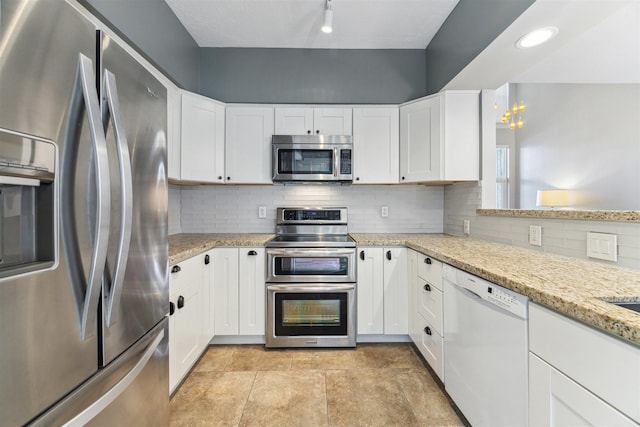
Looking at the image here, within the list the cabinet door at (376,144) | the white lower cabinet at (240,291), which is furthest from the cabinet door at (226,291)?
the cabinet door at (376,144)

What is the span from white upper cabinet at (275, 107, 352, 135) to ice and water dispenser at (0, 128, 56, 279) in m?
2.11

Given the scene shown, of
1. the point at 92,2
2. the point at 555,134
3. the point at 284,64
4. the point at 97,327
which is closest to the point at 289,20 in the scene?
the point at 284,64

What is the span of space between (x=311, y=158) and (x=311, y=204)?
528 mm

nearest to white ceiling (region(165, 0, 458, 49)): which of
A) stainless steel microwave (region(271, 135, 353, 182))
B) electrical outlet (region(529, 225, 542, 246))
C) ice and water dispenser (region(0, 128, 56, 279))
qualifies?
stainless steel microwave (region(271, 135, 353, 182))

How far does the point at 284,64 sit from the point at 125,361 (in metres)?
2.73

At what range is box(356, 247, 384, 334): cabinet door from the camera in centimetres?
231

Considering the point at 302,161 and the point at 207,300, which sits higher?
the point at 302,161

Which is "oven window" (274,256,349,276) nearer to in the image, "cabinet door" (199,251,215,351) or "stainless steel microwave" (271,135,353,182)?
"cabinet door" (199,251,215,351)

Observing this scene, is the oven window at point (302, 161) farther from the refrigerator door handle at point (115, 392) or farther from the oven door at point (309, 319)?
the refrigerator door handle at point (115, 392)

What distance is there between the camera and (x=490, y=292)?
1.16 m

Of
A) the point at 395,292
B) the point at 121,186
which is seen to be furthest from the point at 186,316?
the point at 395,292

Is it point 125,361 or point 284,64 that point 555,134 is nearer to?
point 284,64

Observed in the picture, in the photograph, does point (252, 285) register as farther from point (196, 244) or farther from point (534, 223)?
point (534, 223)

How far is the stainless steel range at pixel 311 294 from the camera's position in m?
2.24
